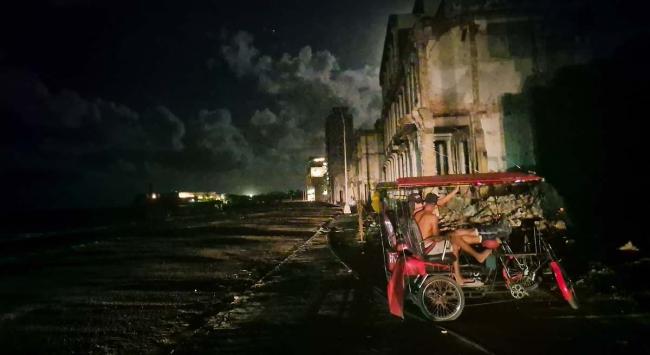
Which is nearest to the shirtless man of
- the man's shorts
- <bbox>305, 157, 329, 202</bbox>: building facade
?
the man's shorts

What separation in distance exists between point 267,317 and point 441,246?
10.8ft

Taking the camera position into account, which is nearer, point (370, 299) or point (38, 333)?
point (38, 333)

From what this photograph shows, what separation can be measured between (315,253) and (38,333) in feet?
32.2

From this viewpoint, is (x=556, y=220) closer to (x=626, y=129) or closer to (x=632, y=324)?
(x=626, y=129)

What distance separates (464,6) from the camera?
22.8 meters

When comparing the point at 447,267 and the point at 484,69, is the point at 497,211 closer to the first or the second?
the point at 484,69

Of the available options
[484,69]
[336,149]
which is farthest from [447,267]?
[336,149]

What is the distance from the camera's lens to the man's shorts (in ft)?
24.5

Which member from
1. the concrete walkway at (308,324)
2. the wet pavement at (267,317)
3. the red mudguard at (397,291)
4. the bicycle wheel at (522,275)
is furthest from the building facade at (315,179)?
the red mudguard at (397,291)

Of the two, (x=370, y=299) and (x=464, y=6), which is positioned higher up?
(x=464, y=6)

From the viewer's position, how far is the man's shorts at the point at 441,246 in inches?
293

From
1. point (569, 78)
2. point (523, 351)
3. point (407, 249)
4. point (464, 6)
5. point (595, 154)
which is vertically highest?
point (464, 6)

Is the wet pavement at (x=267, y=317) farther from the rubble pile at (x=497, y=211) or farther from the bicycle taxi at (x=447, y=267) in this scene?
the rubble pile at (x=497, y=211)

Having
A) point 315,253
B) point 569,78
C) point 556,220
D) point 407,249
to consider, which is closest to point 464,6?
point 569,78
